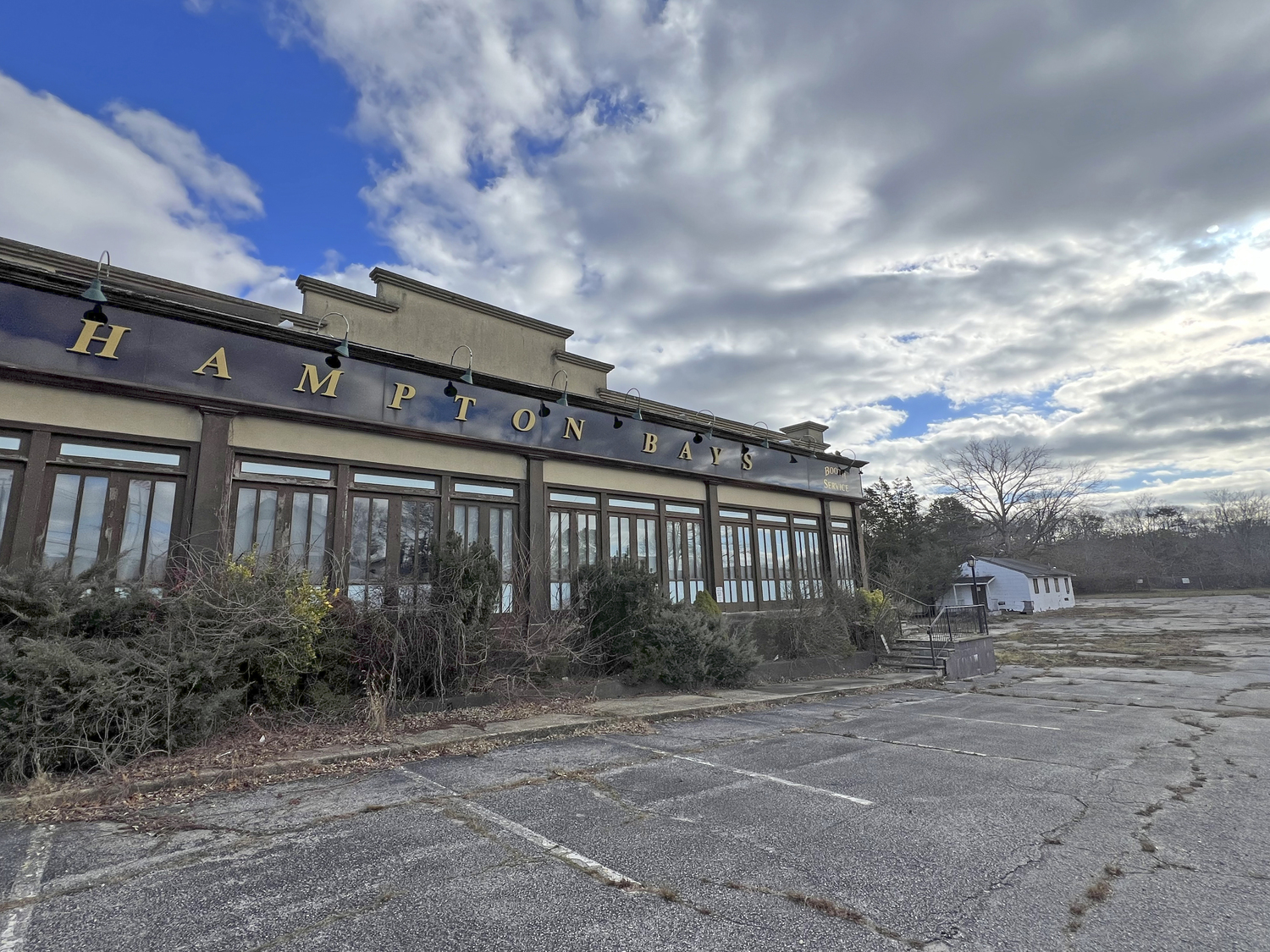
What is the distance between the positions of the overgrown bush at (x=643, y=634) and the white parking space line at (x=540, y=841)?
570 cm

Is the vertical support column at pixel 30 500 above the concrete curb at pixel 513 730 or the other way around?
above

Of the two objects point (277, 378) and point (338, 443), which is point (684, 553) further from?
point (277, 378)

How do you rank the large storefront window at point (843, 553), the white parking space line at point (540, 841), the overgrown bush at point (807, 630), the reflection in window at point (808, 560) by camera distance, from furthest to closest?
the large storefront window at point (843, 553), the reflection in window at point (808, 560), the overgrown bush at point (807, 630), the white parking space line at point (540, 841)

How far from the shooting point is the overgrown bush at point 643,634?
11430mm

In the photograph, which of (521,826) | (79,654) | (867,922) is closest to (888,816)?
Result: (867,922)

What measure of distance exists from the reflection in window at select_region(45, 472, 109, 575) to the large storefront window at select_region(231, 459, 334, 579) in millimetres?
1509

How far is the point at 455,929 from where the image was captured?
10.5ft

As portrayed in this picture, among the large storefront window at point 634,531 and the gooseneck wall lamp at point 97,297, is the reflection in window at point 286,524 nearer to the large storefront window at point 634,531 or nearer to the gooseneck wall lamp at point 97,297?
the gooseneck wall lamp at point 97,297

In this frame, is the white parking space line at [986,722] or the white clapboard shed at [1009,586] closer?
the white parking space line at [986,722]

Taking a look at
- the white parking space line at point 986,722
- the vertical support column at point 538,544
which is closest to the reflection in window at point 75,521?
the vertical support column at point 538,544

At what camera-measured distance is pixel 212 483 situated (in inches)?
353

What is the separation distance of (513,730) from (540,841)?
356cm

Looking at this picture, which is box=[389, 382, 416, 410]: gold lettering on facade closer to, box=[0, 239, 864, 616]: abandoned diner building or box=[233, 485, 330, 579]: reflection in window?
box=[0, 239, 864, 616]: abandoned diner building

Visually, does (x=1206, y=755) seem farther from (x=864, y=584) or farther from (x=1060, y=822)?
Result: (x=864, y=584)
